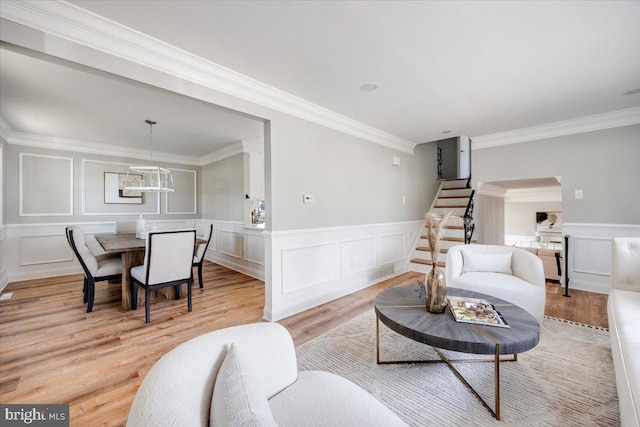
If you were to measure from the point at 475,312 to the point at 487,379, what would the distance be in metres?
0.47

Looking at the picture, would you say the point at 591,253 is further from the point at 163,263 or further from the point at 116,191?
the point at 116,191

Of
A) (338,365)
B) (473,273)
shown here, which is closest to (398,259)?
(473,273)

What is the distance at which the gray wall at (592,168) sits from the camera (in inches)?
140

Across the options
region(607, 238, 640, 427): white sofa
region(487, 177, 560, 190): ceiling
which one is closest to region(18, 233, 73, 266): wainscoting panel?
region(607, 238, 640, 427): white sofa

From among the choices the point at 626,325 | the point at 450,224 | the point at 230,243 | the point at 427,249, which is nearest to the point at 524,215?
the point at 450,224

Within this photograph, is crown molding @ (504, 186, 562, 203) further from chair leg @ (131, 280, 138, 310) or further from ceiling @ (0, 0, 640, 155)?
chair leg @ (131, 280, 138, 310)

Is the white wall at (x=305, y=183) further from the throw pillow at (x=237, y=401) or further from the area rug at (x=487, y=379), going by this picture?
the throw pillow at (x=237, y=401)

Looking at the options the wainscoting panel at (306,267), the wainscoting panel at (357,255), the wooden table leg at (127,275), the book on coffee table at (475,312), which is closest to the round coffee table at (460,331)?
the book on coffee table at (475,312)

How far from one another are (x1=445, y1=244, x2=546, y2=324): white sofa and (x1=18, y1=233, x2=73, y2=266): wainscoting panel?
634 cm

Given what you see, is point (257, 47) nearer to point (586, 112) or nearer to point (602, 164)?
point (586, 112)

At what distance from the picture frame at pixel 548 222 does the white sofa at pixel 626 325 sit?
6968mm

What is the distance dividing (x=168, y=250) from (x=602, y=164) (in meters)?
5.79

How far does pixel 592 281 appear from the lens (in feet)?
12.4

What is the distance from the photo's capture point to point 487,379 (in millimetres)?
1858
